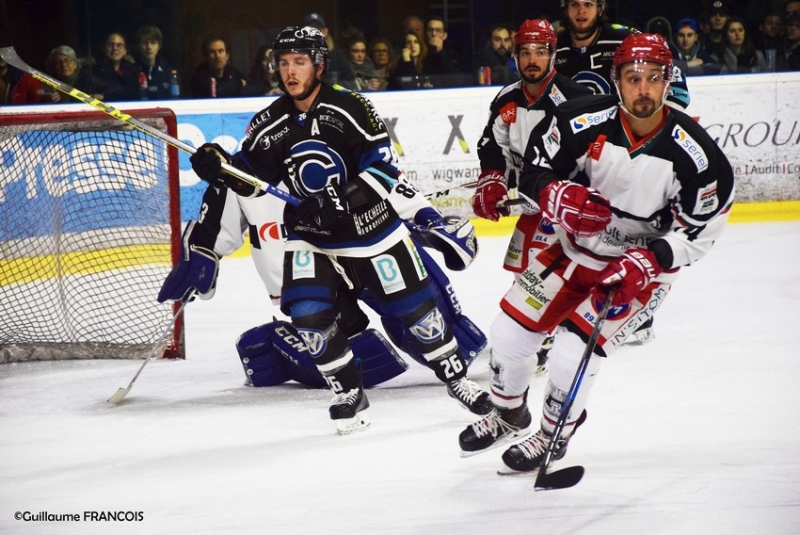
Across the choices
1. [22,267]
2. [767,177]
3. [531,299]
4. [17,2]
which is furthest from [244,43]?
[531,299]

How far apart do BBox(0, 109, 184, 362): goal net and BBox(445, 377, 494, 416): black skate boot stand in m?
1.42

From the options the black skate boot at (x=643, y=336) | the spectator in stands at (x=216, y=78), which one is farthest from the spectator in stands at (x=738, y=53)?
the black skate boot at (x=643, y=336)

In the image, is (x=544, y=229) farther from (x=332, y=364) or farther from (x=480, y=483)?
(x=480, y=483)

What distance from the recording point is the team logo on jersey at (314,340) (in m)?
3.34

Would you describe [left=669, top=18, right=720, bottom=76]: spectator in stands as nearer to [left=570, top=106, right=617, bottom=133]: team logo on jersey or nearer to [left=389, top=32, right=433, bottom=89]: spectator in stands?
[left=389, top=32, right=433, bottom=89]: spectator in stands

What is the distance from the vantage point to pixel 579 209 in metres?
2.67

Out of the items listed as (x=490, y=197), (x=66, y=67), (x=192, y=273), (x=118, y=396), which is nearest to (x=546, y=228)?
(x=490, y=197)

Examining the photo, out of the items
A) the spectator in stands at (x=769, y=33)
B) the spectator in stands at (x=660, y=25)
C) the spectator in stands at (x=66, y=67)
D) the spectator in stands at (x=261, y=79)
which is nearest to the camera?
the spectator in stands at (x=66, y=67)

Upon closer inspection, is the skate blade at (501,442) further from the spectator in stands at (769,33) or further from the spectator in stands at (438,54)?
the spectator in stands at (769,33)

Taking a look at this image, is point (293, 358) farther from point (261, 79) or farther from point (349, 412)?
point (261, 79)

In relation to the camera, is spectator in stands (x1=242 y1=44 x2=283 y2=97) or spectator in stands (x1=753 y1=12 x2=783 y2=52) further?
spectator in stands (x1=753 y1=12 x2=783 y2=52)

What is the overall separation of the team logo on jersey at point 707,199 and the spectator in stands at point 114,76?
4.78 meters

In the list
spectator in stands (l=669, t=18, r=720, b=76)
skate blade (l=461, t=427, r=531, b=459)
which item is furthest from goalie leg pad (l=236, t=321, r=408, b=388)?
spectator in stands (l=669, t=18, r=720, b=76)

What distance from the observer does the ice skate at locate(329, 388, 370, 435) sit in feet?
11.2
